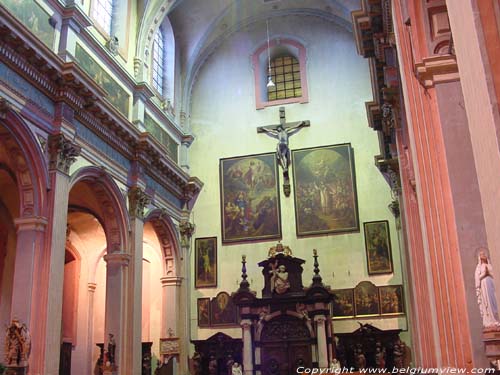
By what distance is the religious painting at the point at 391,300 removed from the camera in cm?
1855

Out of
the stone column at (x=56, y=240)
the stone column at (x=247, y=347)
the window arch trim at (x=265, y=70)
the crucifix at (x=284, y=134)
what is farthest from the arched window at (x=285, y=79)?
the stone column at (x=56, y=240)

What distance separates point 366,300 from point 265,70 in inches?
384

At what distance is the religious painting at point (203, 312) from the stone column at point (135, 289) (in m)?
3.94

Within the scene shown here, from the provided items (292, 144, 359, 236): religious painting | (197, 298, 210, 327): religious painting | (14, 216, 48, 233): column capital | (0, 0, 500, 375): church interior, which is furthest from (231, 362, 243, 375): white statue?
(14, 216, 48, 233): column capital

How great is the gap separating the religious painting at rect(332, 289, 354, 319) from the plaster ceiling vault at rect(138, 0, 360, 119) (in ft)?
Answer: 29.8

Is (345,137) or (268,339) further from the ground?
(345,137)

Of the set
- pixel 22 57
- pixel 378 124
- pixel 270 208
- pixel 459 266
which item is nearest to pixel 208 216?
pixel 270 208

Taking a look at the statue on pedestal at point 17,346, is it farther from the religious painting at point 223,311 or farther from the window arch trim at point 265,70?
the window arch trim at point 265,70

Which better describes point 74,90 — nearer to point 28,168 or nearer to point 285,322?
point 28,168

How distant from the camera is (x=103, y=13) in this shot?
680 inches

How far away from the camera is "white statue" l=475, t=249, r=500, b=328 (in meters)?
5.52

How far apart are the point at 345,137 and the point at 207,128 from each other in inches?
208

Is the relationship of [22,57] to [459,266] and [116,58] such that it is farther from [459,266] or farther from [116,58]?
[459,266]

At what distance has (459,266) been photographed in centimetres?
669
